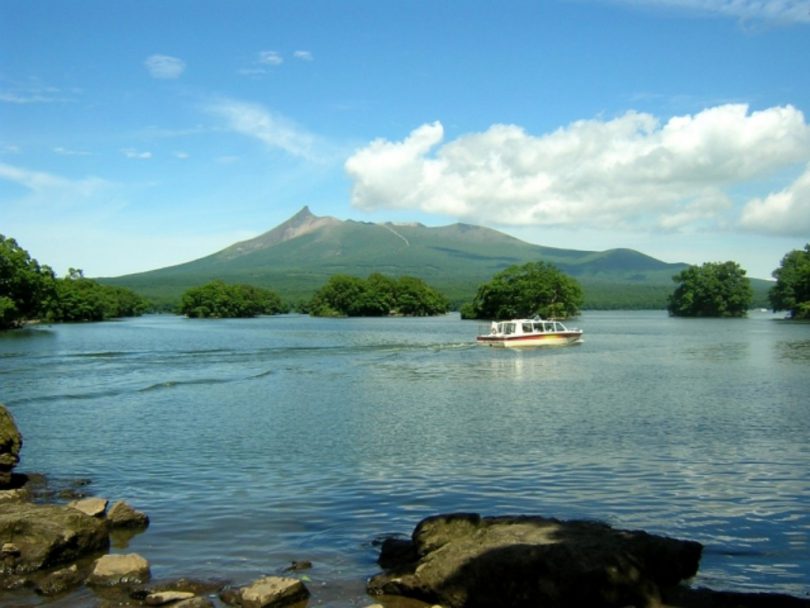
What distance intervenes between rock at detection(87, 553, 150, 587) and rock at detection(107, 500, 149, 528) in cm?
268

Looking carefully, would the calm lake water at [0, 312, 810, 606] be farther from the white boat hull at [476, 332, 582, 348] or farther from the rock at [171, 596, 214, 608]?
the white boat hull at [476, 332, 582, 348]

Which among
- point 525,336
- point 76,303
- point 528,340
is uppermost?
point 76,303

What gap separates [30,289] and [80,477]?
360ft

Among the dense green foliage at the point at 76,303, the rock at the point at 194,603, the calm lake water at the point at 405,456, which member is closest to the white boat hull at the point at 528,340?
the calm lake water at the point at 405,456

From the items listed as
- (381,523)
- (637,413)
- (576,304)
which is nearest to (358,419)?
(637,413)

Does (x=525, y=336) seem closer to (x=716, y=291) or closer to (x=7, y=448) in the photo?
(x=7, y=448)

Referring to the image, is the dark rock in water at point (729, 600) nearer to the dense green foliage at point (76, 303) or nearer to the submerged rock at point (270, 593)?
the submerged rock at point (270, 593)

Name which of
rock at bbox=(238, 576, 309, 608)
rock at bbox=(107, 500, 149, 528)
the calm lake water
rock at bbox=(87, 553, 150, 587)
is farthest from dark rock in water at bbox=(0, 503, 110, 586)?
rock at bbox=(238, 576, 309, 608)

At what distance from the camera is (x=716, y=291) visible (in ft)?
588

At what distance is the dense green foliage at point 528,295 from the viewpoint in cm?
14725

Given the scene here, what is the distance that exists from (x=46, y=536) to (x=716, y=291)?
182064 mm

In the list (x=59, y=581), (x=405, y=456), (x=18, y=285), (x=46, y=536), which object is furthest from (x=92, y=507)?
(x=18, y=285)

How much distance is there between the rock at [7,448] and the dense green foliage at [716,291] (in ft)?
582

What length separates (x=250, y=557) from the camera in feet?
44.4
